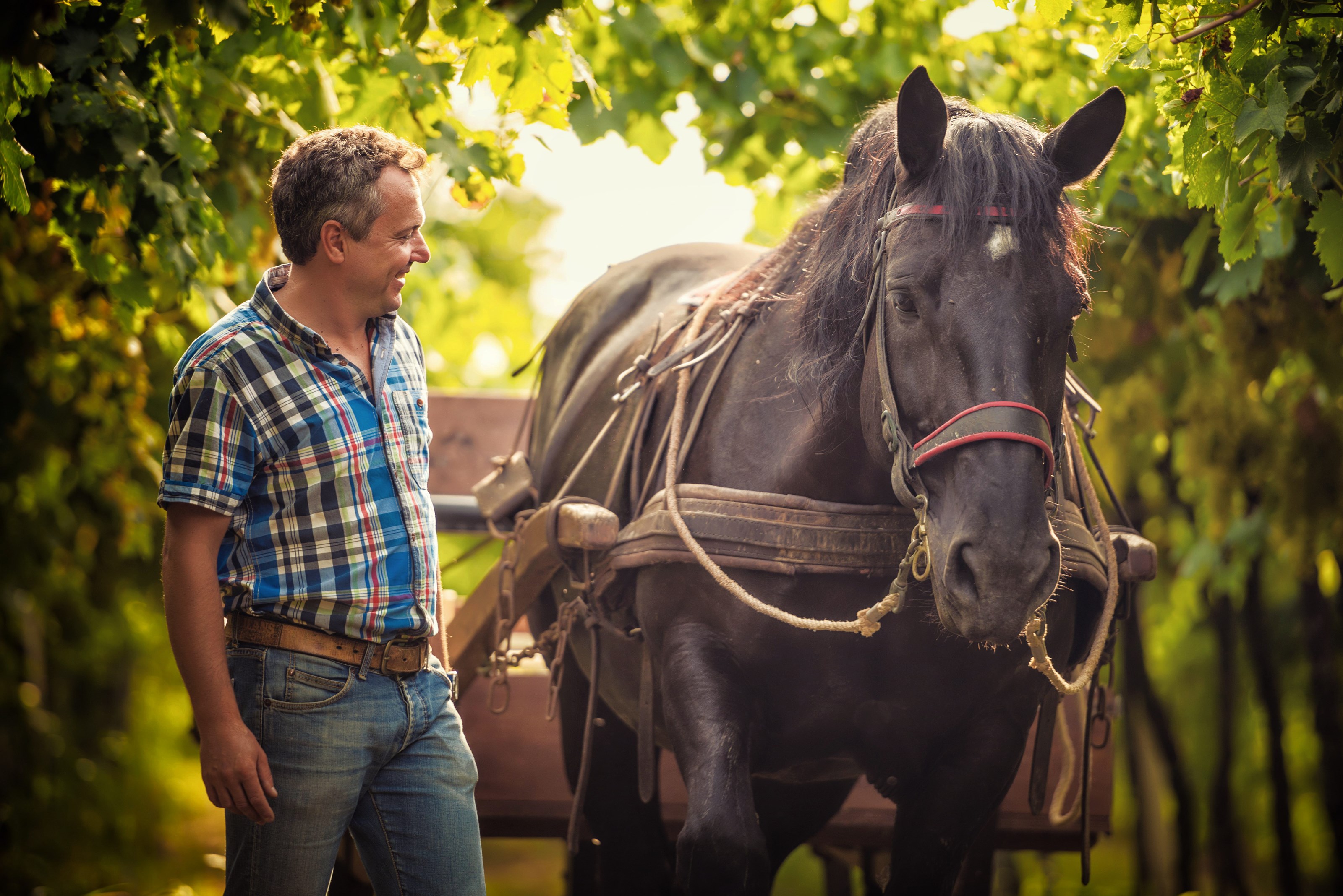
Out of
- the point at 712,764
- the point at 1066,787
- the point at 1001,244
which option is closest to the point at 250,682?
the point at 712,764

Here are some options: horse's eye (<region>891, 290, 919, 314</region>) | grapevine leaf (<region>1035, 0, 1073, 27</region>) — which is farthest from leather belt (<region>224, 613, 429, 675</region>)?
grapevine leaf (<region>1035, 0, 1073, 27</region>)

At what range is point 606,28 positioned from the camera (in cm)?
459

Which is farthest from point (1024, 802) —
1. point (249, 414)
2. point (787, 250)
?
point (249, 414)

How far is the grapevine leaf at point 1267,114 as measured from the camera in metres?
1.99

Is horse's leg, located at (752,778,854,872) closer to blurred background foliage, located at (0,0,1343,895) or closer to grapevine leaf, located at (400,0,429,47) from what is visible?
blurred background foliage, located at (0,0,1343,895)

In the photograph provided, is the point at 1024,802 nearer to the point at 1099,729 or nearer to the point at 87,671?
the point at 1099,729

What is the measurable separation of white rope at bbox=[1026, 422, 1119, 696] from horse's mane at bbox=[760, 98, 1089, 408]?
59 cm

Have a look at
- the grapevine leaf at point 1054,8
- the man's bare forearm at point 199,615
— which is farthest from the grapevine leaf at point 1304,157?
the man's bare forearm at point 199,615

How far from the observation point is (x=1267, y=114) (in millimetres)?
2002

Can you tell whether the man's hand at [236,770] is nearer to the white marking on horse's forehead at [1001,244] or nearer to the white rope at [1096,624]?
the white rope at [1096,624]

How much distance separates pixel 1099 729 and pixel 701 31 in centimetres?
304

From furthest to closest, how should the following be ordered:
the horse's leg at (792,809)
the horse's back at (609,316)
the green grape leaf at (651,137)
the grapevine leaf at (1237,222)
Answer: the green grape leaf at (651,137) < the horse's back at (609,316) < the horse's leg at (792,809) < the grapevine leaf at (1237,222)

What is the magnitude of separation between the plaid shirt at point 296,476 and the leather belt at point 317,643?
18 mm

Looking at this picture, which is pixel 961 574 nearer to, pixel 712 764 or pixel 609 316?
pixel 712 764
